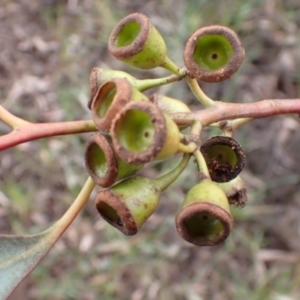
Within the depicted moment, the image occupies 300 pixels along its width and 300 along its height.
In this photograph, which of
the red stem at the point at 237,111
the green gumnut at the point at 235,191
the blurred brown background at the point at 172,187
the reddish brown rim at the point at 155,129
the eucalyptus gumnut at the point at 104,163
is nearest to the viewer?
the reddish brown rim at the point at 155,129

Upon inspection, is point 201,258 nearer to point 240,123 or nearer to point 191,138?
point 240,123

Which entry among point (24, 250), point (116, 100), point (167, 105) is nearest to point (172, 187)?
point (24, 250)

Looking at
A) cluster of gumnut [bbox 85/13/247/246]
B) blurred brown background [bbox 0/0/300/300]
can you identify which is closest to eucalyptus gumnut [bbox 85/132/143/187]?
cluster of gumnut [bbox 85/13/247/246]

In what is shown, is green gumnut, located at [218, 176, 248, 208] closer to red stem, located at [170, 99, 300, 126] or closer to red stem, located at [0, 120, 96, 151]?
red stem, located at [170, 99, 300, 126]

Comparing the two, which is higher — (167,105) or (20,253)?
(167,105)

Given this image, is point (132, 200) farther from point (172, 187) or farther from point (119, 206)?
point (172, 187)

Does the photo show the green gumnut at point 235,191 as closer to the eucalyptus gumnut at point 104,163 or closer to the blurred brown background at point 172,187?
the eucalyptus gumnut at point 104,163

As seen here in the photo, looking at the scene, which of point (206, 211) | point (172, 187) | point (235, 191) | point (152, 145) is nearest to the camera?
point (152, 145)

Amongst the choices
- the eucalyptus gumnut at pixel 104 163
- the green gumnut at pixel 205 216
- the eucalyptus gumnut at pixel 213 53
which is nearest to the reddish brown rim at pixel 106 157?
the eucalyptus gumnut at pixel 104 163
